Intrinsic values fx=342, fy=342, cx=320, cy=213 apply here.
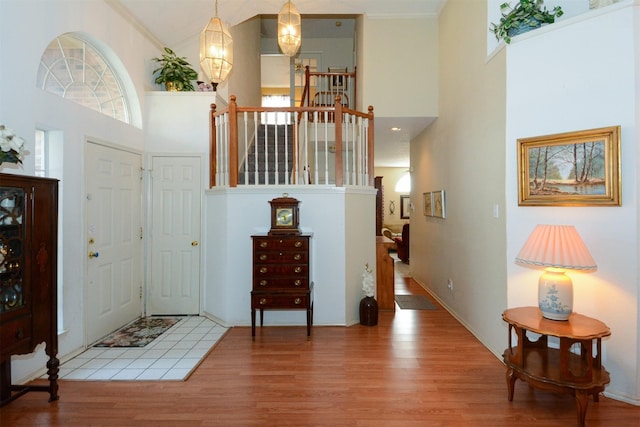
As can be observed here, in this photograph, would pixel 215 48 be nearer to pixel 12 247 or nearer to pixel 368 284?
pixel 12 247

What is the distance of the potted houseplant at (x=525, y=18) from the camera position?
2.90 m

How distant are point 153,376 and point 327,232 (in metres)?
2.23

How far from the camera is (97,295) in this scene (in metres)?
3.58

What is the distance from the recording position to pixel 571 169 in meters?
2.69

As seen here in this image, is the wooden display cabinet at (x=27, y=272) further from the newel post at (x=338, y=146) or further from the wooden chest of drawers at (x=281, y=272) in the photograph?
the newel post at (x=338, y=146)

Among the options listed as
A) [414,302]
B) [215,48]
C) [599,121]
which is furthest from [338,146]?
[414,302]

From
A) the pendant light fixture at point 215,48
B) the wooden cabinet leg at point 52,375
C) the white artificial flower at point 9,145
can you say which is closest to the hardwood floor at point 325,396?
the wooden cabinet leg at point 52,375

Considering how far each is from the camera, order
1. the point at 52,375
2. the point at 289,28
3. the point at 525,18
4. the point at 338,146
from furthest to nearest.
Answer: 1. the point at 338,146
2. the point at 289,28
3. the point at 525,18
4. the point at 52,375

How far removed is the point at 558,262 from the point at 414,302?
2952mm

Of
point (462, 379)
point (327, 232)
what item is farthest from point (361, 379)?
point (327, 232)

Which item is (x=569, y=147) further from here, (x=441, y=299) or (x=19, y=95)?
(x=19, y=95)

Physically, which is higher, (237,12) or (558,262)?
(237,12)

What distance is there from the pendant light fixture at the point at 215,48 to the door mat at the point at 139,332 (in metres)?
2.86

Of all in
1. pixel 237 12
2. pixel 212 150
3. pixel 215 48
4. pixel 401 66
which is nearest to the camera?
pixel 215 48
